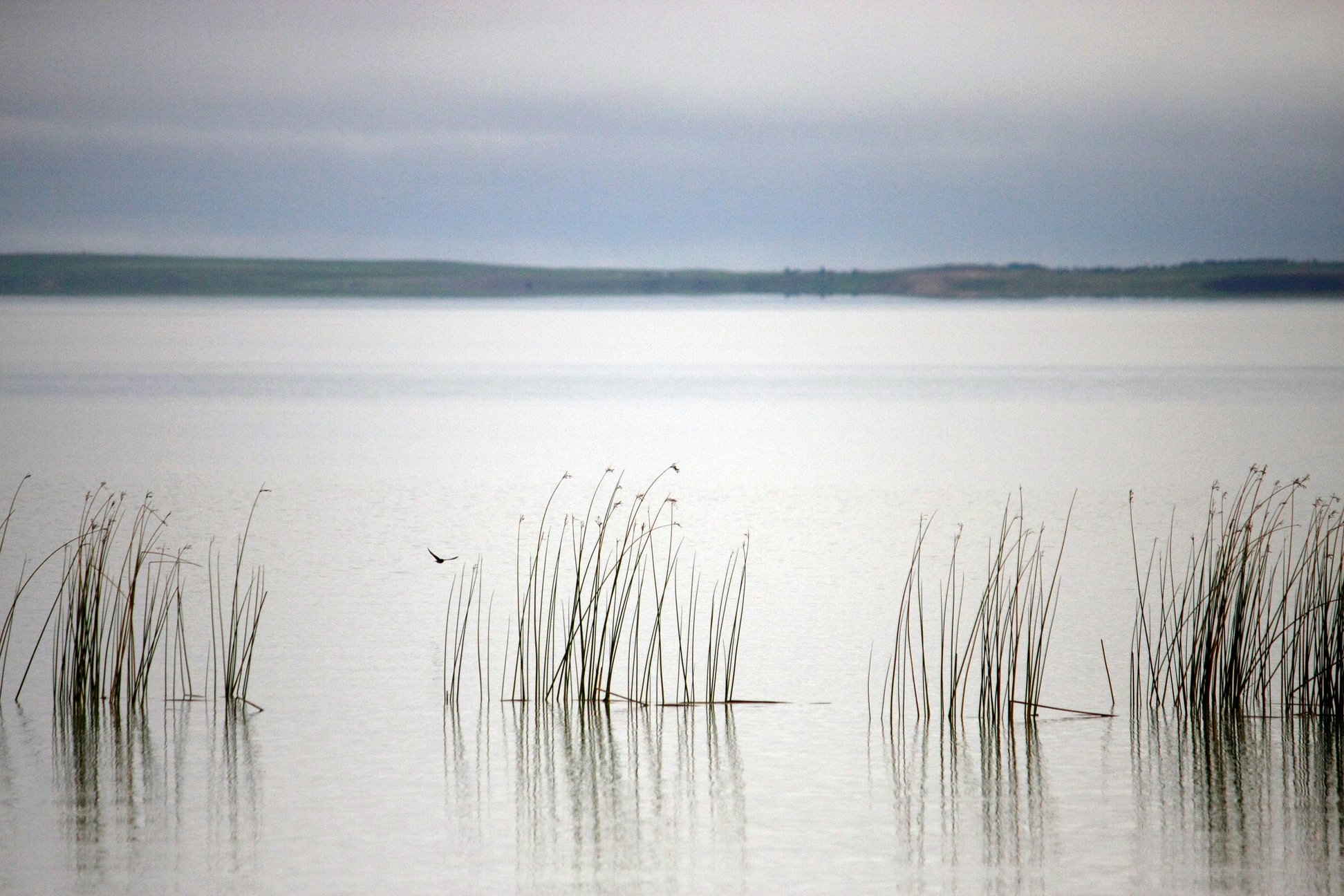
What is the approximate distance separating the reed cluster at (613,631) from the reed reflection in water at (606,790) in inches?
7.1

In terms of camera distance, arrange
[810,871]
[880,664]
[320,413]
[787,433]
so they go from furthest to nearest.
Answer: [320,413] < [787,433] < [880,664] < [810,871]

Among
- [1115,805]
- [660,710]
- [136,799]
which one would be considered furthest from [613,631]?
[1115,805]

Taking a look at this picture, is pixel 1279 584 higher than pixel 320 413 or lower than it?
lower

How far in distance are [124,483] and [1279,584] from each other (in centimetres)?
1013

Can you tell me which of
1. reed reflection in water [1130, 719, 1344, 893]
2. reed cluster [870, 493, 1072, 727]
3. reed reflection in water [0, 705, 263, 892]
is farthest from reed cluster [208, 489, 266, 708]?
reed reflection in water [1130, 719, 1344, 893]

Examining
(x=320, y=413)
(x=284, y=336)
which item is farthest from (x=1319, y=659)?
(x=284, y=336)

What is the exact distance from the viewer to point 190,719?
573cm

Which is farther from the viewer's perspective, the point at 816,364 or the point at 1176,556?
the point at 816,364

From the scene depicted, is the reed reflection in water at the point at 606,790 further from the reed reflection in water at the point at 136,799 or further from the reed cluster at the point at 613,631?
the reed reflection in water at the point at 136,799

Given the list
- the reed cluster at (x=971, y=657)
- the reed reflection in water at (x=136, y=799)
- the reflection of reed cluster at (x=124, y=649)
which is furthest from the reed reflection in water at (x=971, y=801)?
the reflection of reed cluster at (x=124, y=649)

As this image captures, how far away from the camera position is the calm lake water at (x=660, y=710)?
426cm

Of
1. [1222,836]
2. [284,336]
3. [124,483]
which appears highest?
[284,336]

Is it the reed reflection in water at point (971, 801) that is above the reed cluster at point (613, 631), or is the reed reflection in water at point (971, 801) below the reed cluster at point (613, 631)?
below

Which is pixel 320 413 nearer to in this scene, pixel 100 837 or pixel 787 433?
pixel 787 433
